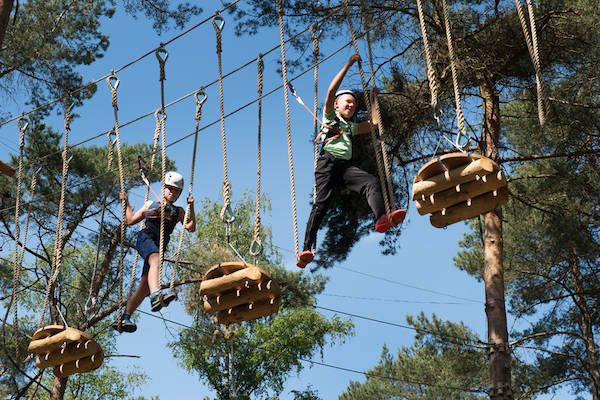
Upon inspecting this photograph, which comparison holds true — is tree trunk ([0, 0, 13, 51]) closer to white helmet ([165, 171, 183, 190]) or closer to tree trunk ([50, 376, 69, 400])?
white helmet ([165, 171, 183, 190])

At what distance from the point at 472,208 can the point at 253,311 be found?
163cm

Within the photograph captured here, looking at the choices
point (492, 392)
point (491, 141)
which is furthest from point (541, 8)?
point (492, 392)

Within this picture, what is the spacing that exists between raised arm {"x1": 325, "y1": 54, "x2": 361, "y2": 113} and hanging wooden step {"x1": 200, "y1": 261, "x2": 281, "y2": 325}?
1.29 m

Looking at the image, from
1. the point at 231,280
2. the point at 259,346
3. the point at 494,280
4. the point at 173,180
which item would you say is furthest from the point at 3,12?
the point at 259,346

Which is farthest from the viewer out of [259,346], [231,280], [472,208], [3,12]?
[259,346]

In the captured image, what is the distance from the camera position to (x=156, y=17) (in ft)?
36.5

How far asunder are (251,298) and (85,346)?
181cm

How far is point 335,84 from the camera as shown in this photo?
5.30m

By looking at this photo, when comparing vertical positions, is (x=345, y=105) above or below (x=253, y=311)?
above

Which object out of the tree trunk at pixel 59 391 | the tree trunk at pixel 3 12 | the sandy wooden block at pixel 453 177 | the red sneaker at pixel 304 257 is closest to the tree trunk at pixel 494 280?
the red sneaker at pixel 304 257

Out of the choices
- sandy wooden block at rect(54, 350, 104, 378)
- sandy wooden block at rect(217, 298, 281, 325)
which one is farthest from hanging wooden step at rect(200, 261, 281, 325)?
sandy wooden block at rect(54, 350, 104, 378)

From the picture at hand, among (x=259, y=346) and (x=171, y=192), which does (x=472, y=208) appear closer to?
(x=171, y=192)

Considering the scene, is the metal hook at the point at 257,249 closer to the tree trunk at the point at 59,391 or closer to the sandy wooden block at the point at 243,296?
the sandy wooden block at the point at 243,296

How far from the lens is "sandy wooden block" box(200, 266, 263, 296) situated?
498 cm
